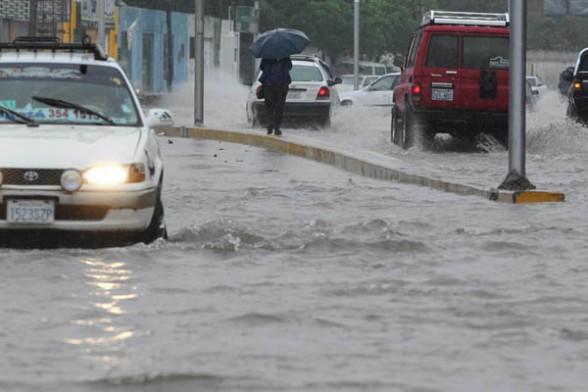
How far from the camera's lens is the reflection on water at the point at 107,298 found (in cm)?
814

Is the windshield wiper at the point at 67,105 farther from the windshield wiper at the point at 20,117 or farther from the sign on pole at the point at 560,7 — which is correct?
the sign on pole at the point at 560,7

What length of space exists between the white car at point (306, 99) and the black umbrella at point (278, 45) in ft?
10.6

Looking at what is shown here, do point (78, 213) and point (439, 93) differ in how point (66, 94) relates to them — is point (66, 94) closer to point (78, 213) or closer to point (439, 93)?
point (78, 213)

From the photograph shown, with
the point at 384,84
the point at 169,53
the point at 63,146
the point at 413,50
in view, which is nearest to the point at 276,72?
the point at 413,50

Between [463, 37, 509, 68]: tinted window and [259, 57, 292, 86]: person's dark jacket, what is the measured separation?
10.1ft

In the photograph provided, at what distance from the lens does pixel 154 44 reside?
232ft

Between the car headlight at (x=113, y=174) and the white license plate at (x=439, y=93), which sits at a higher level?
the white license plate at (x=439, y=93)

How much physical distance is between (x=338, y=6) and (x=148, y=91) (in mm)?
20248

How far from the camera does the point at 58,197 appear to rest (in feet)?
35.8

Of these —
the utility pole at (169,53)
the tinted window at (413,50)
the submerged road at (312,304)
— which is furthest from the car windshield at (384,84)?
the submerged road at (312,304)

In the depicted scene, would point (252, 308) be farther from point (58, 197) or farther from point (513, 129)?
point (513, 129)

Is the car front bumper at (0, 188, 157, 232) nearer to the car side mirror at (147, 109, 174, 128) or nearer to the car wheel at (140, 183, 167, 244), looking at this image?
the car wheel at (140, 183, 167, 244)

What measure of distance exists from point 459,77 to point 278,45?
400 cm

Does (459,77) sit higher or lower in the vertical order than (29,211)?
higher
